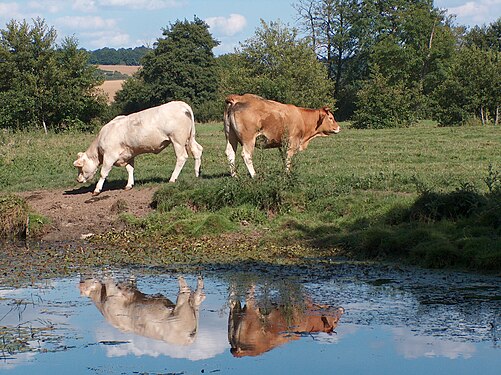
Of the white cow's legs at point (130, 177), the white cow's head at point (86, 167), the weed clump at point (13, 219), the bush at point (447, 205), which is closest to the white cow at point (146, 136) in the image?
the white cow's legs at point (130, 177)

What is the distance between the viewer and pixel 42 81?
131ft

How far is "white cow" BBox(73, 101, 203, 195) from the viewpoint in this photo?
17.7m

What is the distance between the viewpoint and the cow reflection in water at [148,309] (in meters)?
8.63

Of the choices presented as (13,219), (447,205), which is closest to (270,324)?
(447,205)

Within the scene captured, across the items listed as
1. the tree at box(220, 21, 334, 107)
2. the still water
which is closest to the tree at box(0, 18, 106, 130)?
the tree at box(220, 21, 334, 107)

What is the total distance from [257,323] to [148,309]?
4.65 feet

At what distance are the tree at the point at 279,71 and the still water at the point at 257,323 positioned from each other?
3730cm

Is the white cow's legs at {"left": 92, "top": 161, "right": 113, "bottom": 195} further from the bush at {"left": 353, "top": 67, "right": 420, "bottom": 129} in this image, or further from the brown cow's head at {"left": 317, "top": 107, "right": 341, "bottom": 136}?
the bush at {"left": 353, "top": 67, "right": 420, "bottom": 129}

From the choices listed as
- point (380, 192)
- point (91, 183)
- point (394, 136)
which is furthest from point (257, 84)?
point (380, 192)

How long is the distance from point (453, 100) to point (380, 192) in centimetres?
2787

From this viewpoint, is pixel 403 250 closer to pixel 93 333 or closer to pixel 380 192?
pixel 380 192

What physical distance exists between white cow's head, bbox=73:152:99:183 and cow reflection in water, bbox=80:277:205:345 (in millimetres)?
7382

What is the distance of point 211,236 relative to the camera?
1409cm

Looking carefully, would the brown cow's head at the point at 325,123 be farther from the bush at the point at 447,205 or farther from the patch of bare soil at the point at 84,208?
the bush at the point at 447,205
